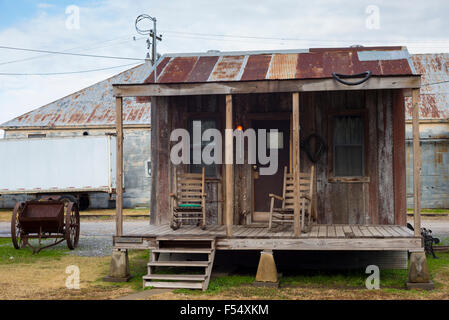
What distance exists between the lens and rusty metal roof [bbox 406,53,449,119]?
19406 millimetres

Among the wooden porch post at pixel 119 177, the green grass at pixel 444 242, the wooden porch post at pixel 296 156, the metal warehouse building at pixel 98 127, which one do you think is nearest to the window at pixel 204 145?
the wooden porch post at pixel 119 177

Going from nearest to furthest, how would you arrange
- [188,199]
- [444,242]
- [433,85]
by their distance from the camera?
[188,199] → [444,242] → [433,85]

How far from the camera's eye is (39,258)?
1070cm

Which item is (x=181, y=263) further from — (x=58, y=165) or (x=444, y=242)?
(x=58, y=165)

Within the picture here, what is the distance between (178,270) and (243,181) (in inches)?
77.5

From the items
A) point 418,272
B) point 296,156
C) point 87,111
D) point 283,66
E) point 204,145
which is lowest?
point 418,272

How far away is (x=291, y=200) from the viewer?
31.0ft

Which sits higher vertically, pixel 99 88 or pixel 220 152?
pixel 99 88

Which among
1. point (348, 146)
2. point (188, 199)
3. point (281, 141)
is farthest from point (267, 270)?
point (348, 146)

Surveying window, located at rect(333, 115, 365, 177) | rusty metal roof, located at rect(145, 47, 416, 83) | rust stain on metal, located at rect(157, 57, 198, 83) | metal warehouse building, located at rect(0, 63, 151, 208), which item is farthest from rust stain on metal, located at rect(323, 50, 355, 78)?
metal warehouse building, located at rect(0, 63, 151, 208)

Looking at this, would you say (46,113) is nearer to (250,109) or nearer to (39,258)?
(39,258)

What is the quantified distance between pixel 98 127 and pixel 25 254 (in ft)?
34.9
